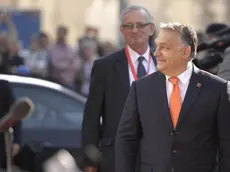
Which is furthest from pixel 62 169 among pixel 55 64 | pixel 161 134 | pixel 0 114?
pixel 55 64

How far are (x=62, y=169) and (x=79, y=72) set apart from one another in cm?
1271

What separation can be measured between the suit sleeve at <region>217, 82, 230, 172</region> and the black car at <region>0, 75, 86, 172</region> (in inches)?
177

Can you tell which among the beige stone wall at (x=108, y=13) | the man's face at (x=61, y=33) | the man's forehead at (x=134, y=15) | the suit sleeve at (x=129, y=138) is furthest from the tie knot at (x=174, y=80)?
the beige stone wall at (x=108, y=13)

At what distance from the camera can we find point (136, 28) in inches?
333

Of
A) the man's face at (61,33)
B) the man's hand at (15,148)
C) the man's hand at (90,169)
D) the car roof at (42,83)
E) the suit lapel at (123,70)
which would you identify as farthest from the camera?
the man's face at (61,33)

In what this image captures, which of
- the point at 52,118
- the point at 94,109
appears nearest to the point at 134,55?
the point at 94,109

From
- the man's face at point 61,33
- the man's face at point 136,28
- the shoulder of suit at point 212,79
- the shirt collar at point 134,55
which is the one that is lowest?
the man's face at point 61,33

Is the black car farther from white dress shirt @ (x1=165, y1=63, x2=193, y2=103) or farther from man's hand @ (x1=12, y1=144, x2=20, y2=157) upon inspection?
white dress shirt @ (x1=165, y1=63, x2=193, y2=103)

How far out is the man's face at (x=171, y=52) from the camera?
22.2ft

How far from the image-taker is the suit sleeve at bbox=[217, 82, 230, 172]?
6.65m

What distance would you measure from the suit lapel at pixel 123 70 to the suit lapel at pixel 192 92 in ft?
4.91

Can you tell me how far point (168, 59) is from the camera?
6.77 metres

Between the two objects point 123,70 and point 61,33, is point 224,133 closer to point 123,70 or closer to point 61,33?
point 123,70

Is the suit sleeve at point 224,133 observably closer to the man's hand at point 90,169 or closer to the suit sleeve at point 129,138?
the suit sleeve at point 129,138
